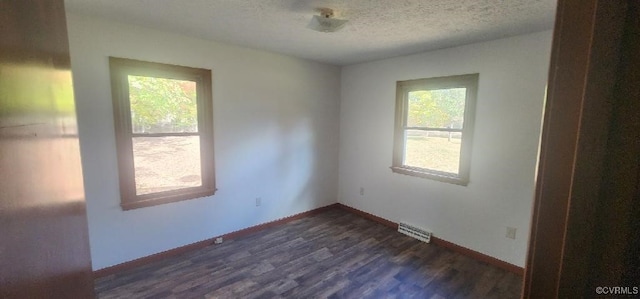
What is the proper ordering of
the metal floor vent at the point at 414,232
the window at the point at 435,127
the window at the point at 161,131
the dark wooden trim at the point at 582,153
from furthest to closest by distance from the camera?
the metal floor vent at the point at 414,232 < the window at the point at 435,127 < the window at the point at 161,131 < the dark wooden trim at the point at 582,153

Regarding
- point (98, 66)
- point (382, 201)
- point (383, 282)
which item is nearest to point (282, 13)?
point (98, 66)

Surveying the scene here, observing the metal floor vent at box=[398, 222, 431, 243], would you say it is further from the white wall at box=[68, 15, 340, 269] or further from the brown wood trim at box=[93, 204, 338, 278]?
the brown wood trim at box=[93, 204, 338, 278]

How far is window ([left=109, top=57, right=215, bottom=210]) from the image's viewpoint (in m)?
2.32

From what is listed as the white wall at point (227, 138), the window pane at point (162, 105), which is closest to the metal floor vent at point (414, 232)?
the white wall at point (227, 138)

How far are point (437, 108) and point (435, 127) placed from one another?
0.74 feet

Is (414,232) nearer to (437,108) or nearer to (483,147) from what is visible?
(483,147)

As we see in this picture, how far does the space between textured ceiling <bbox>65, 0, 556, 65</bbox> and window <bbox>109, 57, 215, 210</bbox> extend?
460 mm

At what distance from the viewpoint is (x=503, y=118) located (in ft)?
8.22

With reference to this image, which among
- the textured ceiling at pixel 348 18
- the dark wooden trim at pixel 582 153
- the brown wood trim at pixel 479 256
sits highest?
the textured ceiling at pixel 348 18

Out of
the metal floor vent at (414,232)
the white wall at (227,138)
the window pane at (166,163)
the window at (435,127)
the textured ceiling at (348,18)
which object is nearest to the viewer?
the textured ceiling at (348,18)

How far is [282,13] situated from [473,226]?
286 cm

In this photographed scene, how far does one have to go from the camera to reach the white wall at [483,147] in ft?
7.76

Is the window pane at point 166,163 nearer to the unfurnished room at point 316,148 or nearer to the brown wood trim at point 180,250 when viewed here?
the unfurnished room at point 316,148

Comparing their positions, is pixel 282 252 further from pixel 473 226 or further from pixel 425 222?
pixel 473 226
